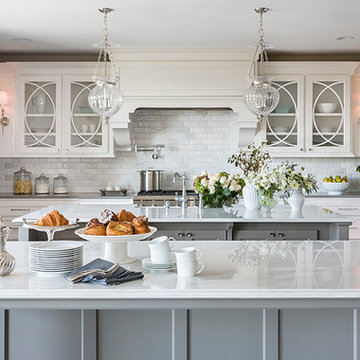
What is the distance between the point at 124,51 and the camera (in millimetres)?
5938

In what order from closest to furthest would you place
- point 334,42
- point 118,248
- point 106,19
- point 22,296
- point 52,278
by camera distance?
Answer: point 22,296
point 52,278
point 118,248
point 106,19
point 334,42

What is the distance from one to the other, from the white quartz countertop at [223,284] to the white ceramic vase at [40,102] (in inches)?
164

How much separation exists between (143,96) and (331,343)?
14.5 ft

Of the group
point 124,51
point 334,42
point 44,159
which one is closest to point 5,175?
point 44,159

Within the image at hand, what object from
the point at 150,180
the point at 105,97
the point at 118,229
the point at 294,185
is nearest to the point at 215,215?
the point at 294,185

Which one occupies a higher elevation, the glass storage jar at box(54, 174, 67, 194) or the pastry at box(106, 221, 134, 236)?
the glass storage jar at box(54, 174, 67, 194)

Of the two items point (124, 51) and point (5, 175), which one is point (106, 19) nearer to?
point (124, 51)

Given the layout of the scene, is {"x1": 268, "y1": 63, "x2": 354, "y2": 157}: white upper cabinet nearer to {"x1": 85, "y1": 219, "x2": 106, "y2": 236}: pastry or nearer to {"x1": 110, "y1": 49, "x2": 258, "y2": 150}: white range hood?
{"x1": 110, "y1": 49, "x2": 258, "y2": 150}: white range hood

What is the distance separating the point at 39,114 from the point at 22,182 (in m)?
0.84

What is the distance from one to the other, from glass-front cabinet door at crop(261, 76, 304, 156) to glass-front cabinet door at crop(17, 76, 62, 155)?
7.99 feet

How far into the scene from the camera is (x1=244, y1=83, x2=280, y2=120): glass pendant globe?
4.53m

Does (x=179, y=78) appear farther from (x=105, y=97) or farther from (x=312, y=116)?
(x=105, y=97)

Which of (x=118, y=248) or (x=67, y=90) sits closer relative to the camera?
(x=118, y=248)

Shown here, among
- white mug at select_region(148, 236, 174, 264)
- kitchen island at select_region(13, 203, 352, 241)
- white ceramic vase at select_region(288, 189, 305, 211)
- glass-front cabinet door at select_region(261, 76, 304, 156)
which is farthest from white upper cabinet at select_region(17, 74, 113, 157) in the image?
white mug at select_region(148, 236, 174, 264)
